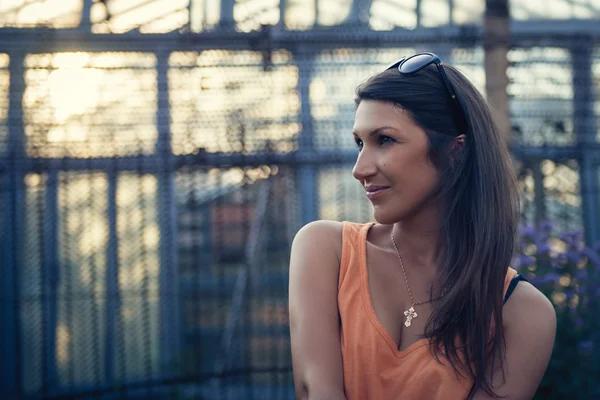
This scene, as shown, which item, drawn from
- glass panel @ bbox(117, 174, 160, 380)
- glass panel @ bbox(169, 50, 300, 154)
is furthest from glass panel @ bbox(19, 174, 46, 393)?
glass panel @ bbox(169, 50, 300, 154)

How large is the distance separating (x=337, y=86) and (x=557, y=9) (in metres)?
2.50

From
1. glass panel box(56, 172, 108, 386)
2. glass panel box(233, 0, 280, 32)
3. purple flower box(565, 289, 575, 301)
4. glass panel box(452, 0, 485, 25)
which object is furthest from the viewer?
glass panel box(452, 0, 485, 25)

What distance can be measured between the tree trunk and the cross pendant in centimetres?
242

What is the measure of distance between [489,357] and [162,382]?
2696 mm

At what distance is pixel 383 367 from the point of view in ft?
6.17

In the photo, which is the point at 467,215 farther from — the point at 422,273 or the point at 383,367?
the point at 383,367

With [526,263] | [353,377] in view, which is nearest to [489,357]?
[353,377]

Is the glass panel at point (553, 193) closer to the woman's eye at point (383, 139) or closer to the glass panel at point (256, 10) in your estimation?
the glass panel at point (256, 10)

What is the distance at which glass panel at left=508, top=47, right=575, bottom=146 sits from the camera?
469cm

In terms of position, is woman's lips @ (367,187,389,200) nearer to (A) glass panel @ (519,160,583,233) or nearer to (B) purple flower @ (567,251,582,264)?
(B) purple flower @ (567,251,582,264)

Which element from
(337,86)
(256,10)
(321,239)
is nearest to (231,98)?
(337,86)

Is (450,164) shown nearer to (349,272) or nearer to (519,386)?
(349,272)

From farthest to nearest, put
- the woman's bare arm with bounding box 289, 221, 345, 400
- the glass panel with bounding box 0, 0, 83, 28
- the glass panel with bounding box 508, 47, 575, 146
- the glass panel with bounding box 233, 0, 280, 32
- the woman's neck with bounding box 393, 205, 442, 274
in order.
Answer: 1. the glass panel with bounding box 233, 0, 280, 32
2. the glass panel with bounding box 0, 0, 83, 28
3. the glass panel with bounding box 508, 47, 575, 146
4. the woman's neck with bounding box 393, 205, 442, 274
5. the woman's bare arm with bounding box 289, 221, 345, 400

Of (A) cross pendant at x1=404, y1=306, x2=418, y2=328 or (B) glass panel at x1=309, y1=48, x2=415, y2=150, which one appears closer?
(A) cross pendant at x1=404, y1=306, x2=418, y2=328
